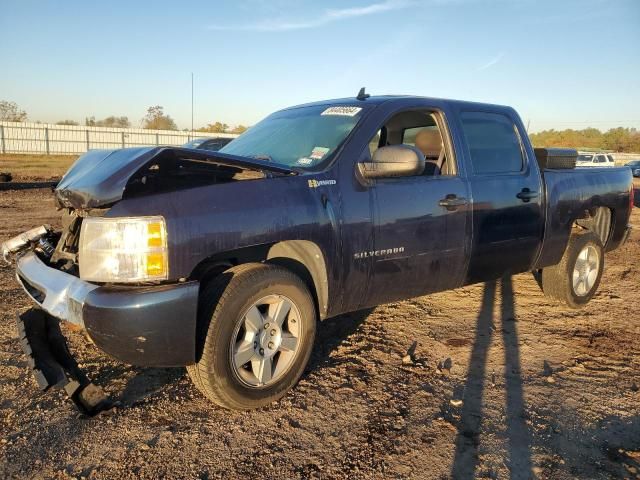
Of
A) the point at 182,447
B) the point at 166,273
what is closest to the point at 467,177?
the point at 166,273

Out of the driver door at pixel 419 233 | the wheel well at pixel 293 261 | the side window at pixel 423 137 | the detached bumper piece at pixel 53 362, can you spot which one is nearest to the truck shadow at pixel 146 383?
the detached bumper piece at pixel 53 362

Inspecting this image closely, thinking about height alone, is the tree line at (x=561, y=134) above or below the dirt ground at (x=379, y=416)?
above

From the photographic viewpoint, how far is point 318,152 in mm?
3443

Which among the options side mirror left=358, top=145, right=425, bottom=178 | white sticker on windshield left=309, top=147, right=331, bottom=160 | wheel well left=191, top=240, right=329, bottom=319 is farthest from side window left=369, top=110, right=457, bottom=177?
wheel well left=191, top=240, right=329, bottom=319

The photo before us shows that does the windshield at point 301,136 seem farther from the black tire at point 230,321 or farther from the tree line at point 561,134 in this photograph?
the tree line at point 561,134

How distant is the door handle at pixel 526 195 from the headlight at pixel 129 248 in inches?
121

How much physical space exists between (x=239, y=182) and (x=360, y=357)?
1.71 m

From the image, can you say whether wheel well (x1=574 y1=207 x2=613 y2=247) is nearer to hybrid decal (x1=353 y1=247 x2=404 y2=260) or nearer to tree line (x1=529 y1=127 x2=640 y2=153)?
hybrid decal (x1=353 y1=247 x2=404 y2=260)

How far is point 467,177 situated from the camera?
13.0 ft

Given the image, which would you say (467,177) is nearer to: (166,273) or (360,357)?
(360,357)

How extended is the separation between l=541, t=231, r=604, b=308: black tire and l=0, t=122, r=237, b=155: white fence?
31614mm

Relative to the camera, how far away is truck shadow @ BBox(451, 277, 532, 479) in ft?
8.30

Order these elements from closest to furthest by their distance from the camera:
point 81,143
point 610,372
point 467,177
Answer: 1. point 610,372
2. point 467,177
3. point 81,143

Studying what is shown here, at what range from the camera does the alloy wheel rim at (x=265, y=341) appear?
Result: 2.88 m
